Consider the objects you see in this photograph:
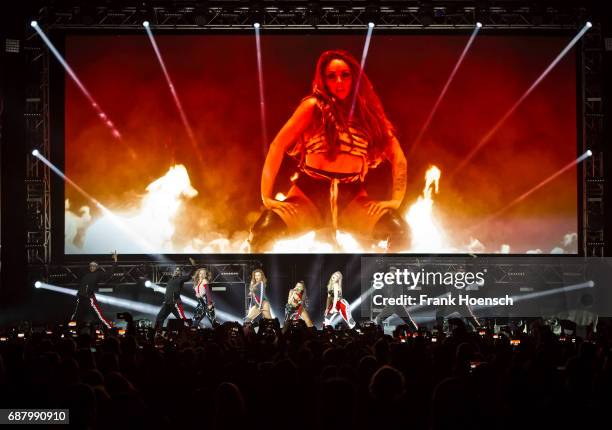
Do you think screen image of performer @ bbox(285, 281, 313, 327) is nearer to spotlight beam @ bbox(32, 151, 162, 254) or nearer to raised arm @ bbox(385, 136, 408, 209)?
raised arm @ bbox(385, 136, 408, 209)

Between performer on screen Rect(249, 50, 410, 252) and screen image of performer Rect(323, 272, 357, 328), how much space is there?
1.33 metres

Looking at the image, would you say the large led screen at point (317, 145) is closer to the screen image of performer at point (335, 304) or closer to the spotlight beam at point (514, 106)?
the spotlight beam at point (514, 106)

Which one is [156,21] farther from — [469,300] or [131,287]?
[469,300]

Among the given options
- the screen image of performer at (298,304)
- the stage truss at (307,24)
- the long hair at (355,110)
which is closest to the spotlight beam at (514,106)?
the stage truss at (307,24)

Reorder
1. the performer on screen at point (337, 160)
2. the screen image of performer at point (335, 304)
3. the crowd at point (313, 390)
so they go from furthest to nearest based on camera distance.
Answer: the performer on screen at point (337, 160) → the screen image of performer at point (335, 304) → the crowd at point (313, 390)

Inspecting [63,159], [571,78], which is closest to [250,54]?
[63,159]

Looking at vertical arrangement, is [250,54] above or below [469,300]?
above

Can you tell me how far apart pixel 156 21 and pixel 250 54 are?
8.28 ft

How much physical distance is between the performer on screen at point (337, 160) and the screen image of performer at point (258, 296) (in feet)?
3.53

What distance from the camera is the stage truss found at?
20281 mm

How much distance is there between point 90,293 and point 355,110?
817 centimetres

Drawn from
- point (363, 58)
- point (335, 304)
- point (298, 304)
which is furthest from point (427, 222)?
point (363, 58)

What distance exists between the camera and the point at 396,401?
4.65m

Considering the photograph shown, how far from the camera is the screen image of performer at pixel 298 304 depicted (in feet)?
67.2
